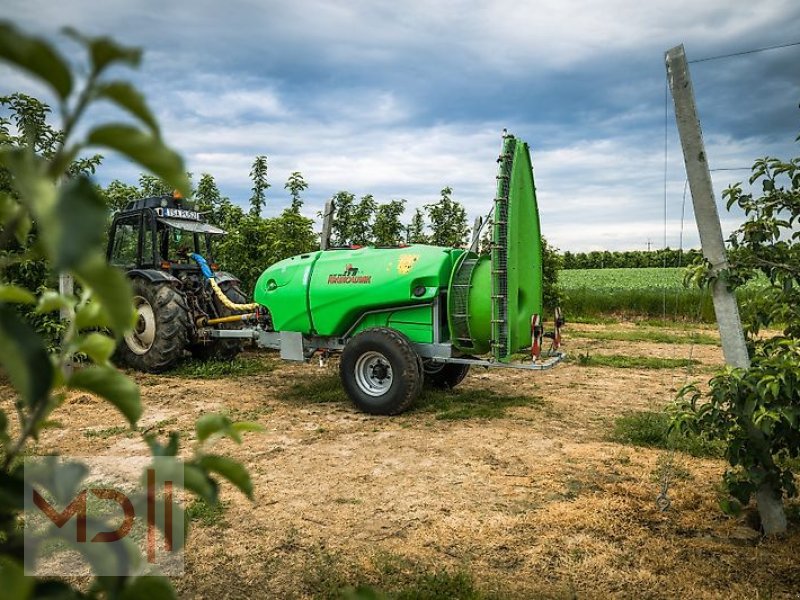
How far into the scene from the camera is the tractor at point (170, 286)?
7.86 meters

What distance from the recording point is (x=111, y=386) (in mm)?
648

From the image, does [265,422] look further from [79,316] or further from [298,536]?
[79,316]

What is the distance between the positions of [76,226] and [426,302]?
5.68 m

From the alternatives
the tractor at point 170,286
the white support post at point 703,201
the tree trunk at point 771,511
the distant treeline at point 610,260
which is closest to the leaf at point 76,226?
the white support post at point 703,201

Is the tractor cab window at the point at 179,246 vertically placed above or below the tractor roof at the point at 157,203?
below

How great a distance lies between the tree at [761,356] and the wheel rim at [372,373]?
3.34m

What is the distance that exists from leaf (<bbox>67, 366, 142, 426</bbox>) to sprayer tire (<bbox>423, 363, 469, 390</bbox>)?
21.3ft

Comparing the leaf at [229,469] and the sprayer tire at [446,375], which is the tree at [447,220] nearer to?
the sprayer tire at [446,375]

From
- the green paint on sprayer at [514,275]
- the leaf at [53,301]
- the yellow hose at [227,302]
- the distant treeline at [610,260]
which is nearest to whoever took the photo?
the leaf at [53,301]

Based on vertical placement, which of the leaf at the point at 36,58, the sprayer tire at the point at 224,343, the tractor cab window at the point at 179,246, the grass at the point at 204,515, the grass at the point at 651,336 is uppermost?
the tractor cab window at the point at 179,246

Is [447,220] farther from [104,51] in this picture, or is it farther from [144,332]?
[104,51]

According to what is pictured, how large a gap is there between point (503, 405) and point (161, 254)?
5683 millimetres

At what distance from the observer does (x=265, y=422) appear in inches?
221

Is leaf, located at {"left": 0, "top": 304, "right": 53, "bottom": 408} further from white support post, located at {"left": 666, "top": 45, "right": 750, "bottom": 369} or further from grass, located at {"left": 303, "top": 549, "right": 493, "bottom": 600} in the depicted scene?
white support post, located at {"left": 666, "top": 45, "right": 750, "bottom": 369}
